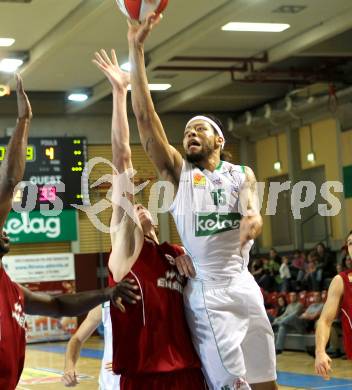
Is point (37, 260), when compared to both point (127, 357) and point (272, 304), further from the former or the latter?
point (127, 357)

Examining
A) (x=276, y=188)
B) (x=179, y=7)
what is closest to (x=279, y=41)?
(x=179, y=7)

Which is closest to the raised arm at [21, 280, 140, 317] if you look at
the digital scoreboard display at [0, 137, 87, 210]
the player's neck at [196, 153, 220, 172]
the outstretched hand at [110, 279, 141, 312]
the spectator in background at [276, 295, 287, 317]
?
the outstretched hand at [110, 279, 141, 312]

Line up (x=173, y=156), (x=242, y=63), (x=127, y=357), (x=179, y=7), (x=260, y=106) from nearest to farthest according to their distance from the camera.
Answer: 1. (x=127, y=357)
2. (x=173, y=156)
3. (x=179, y=7)
4. (x=242, y=63)
5. (x=260, y=106)

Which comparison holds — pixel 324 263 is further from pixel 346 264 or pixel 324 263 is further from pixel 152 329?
pixel 152 329

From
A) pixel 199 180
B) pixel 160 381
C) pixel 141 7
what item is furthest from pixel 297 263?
pixel 160 381

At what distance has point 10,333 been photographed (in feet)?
11.7

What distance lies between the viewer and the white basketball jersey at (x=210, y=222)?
4.60 metres

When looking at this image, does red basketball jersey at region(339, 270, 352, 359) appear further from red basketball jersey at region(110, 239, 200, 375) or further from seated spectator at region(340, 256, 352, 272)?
seated spectator at region(340, 256, 352, 272)

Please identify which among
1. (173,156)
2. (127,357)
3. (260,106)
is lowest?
(127,357)

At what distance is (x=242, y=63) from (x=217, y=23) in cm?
361

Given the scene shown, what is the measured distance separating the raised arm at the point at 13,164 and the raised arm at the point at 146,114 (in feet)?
3.36

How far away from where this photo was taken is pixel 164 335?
4336 mm

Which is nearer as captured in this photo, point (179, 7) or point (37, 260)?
point (179, 7)

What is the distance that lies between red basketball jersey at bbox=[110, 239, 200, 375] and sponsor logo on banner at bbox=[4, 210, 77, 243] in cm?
1600
